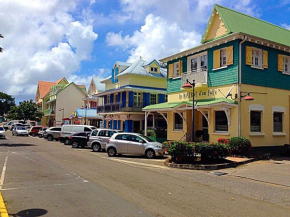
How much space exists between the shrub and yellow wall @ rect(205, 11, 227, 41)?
738 cm

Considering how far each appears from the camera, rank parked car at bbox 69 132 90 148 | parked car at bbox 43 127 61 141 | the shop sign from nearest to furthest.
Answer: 1. the shop sign
2. parked car at bbox 69 132 90 148
3. parked car at bbox 43 127 61 141

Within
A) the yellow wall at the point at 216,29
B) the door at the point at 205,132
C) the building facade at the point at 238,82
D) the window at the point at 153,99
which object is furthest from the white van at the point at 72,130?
the yellow wall at the point at 216,29

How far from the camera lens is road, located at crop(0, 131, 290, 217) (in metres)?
6.41

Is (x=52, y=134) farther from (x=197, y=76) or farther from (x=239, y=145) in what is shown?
(x=239, y=145)

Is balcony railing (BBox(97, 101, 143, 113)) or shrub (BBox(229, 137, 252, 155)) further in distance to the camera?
balcony railing (BBox(97, 101, 143, 113))

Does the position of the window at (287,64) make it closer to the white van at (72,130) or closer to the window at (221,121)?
the window at (221,121)

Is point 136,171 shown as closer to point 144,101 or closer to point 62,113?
point 144,101

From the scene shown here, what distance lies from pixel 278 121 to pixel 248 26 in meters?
6.78

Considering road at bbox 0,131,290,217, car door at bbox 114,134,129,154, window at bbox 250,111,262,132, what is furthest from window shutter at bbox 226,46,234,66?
road at bbox 0,131,290,217

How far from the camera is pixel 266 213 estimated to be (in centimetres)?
649

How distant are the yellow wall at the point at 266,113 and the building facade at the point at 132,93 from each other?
13758 millimetres

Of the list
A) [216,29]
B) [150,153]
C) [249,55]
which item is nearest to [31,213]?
[150,153]

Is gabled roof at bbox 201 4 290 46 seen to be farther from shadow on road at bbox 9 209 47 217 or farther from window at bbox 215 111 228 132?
shadow on road at bbox 9 209 47 217

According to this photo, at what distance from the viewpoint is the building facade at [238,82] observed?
17.3 metres
